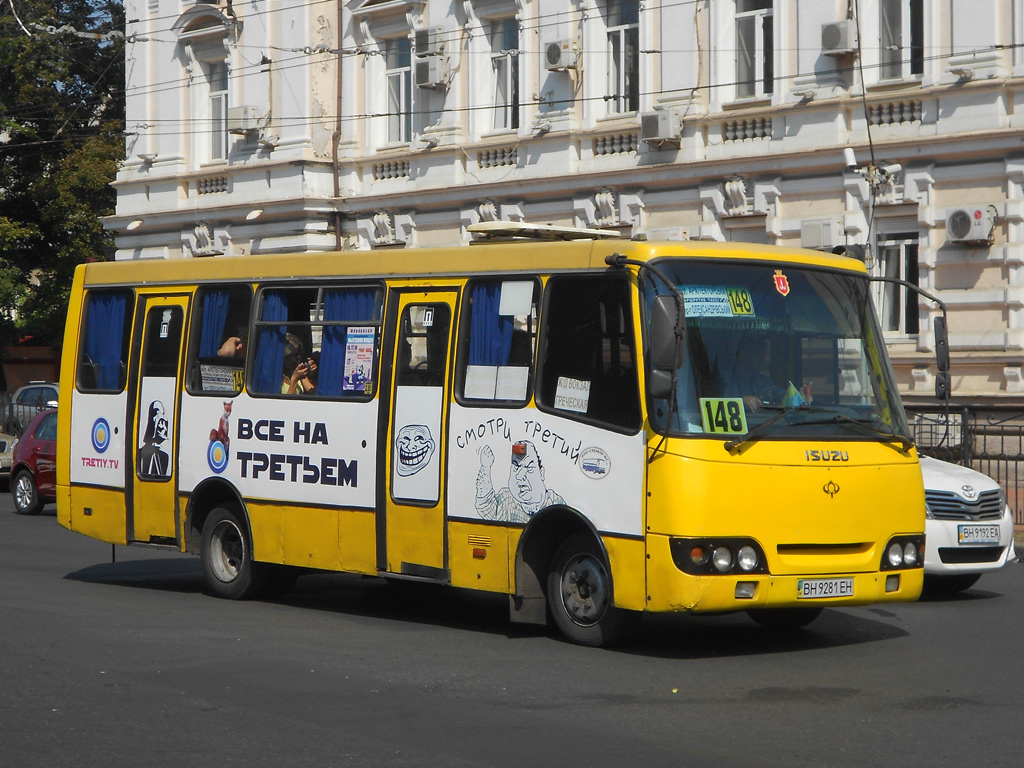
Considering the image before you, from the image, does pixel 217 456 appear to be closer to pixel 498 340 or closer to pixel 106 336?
pixel 106 336

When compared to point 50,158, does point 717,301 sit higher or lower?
lower

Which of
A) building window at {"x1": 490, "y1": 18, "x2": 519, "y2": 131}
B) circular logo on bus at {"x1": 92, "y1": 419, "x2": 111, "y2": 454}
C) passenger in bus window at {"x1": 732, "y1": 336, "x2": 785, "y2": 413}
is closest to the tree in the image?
building window at {"x1": 490, "y1": 18, "x2": 519, "y2": 131}

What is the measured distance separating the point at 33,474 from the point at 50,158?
72.9ft

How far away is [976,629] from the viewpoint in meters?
11.4

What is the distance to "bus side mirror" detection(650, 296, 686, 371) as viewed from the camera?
30.1 ft

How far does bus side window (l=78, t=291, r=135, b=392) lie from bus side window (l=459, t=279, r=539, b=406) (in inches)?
165

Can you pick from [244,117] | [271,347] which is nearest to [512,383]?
[271,347]

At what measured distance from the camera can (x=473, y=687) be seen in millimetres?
8750

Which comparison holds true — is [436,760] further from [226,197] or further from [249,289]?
[226,197]

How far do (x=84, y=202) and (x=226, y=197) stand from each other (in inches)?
391

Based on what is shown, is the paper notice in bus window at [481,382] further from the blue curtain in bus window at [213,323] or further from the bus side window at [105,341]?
the bus side window at [105,341]

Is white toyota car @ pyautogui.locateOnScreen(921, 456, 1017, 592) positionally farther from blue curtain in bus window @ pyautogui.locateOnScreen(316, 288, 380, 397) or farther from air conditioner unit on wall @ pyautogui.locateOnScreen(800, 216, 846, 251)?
air conditioner unit on wall @ pyautogui.locateOnScreen(800, 216, 846, 251)

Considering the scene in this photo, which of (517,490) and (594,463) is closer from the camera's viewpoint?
(594,463)

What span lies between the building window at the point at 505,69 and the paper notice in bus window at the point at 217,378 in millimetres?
16329
